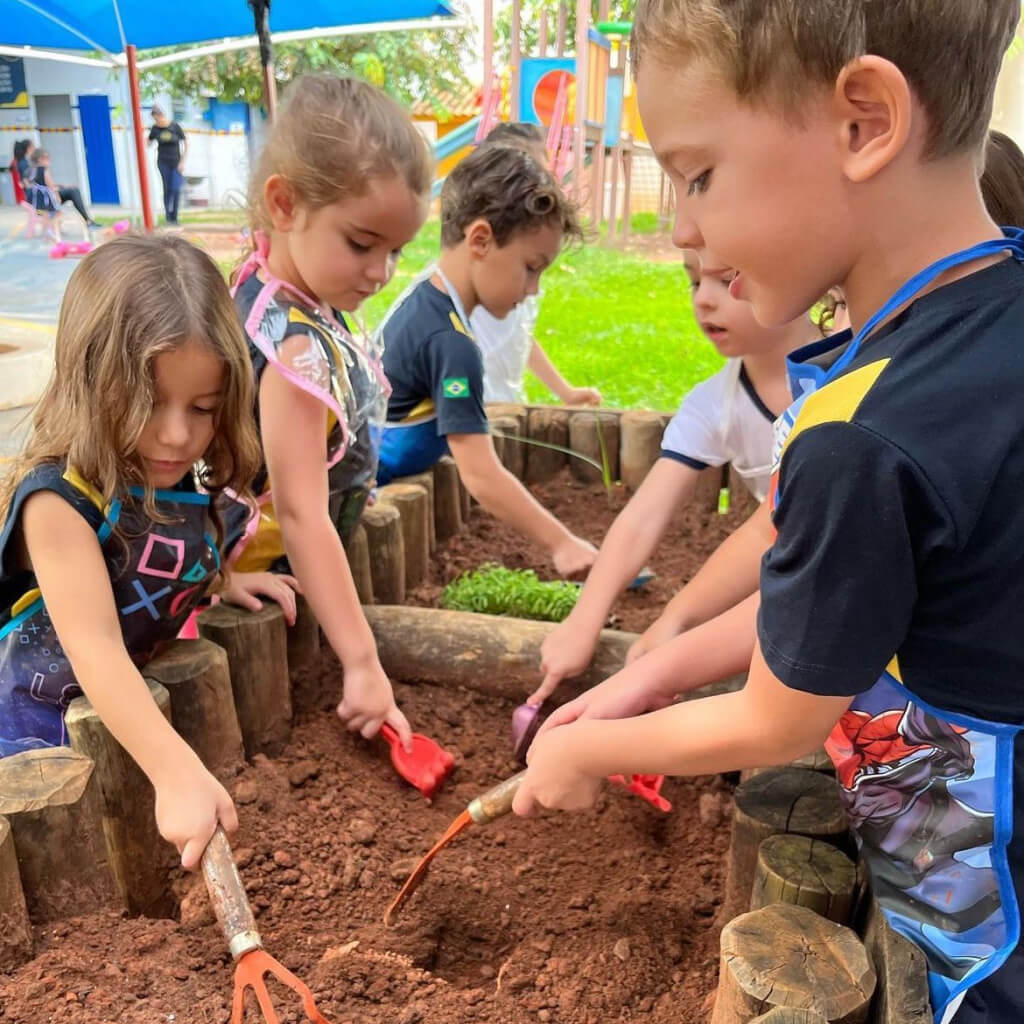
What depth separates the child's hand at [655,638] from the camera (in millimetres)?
1808

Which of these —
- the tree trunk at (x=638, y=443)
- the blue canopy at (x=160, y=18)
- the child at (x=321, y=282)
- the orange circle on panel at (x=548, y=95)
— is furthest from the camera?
the orange circle on panel at (x=548, y=95)

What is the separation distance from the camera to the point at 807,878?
1.28m

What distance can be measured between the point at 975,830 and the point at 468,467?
1.72 meters

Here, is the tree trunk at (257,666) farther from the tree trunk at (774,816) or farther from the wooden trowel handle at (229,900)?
the tree trunk at (774,816)

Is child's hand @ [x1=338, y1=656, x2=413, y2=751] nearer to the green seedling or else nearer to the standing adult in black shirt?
the green seedling

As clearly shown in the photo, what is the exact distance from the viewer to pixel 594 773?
1206 millimetres

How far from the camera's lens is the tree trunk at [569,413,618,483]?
3.38 metres

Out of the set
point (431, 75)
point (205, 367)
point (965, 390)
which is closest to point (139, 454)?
point (205, 367)

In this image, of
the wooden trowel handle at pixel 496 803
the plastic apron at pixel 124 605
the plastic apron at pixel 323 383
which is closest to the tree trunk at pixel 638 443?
the plastic apron at pixel 323 383

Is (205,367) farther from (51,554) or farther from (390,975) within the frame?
(390,975)

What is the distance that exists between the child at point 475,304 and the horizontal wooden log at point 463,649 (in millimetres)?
477

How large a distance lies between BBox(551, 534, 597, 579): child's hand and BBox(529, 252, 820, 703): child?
1.43ft

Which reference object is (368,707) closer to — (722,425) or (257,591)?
(257,591)

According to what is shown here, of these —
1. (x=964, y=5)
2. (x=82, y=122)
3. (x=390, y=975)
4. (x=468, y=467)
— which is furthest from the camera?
(x=82, y=122)
